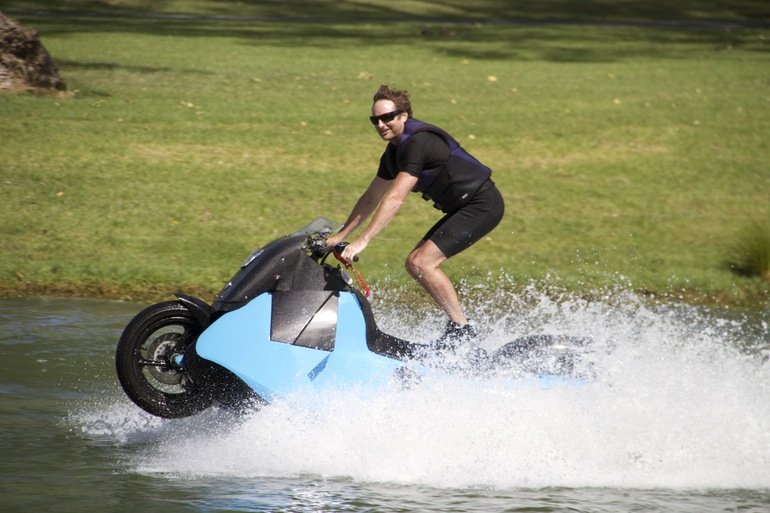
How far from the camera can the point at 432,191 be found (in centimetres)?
733

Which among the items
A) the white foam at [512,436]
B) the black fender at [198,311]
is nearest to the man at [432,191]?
the white foam at [512,436]

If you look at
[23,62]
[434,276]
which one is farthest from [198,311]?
[23,62]

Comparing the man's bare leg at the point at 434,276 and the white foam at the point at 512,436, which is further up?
the man's bare leg at the point at 434,276

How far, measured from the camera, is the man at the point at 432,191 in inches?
277

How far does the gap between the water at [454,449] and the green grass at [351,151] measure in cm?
442

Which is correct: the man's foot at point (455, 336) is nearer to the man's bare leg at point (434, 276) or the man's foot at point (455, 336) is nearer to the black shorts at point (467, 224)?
the man's bare leg at point (434, 276)

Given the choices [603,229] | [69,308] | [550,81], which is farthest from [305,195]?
[550,81]

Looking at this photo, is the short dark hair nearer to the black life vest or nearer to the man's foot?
the black life vest

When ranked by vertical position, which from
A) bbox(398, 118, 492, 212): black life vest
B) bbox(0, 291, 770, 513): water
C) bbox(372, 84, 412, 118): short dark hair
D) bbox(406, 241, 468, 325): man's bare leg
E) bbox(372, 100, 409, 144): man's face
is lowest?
bbox(0, 291, 770, 513): water

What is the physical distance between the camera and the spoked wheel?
22.2 feet

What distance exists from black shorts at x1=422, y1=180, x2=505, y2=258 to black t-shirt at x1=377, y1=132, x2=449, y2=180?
14.1 inches

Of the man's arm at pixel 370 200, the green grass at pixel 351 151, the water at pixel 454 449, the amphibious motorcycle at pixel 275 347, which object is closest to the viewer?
the water at pixel 454 449

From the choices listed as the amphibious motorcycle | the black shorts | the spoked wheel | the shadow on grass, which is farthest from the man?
the shadow on grass

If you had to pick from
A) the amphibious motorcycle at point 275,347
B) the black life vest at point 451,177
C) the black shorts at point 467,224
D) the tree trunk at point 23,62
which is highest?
the tree trunk at point 23,62
